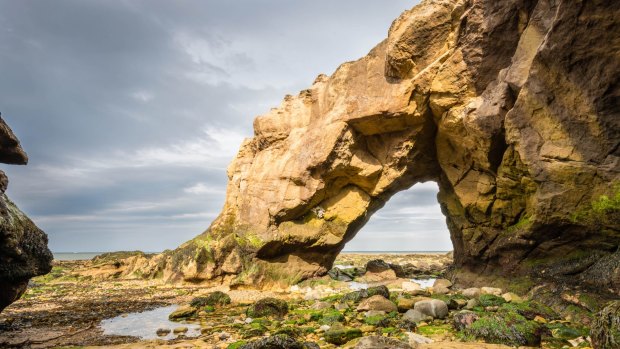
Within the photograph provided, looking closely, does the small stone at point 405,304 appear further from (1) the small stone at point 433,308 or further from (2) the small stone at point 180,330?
(2) the small stone at point 180,330

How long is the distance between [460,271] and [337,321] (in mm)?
12951

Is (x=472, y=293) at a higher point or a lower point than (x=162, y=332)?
higher

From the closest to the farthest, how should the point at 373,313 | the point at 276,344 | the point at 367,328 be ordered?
the point at 276,344
the point at 367,328
the point at 373,313

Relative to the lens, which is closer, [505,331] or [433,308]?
[505,331]

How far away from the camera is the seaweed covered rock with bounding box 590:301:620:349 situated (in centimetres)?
746

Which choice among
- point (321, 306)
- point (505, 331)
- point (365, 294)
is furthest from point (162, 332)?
point (505, 331)

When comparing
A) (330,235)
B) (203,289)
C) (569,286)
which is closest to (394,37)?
(330,235)

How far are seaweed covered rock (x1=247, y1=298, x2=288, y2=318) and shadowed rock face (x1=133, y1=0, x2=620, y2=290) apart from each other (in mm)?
9409

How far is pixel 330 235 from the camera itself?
1041 inches

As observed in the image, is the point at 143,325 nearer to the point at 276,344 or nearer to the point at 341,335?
the point at 276,344

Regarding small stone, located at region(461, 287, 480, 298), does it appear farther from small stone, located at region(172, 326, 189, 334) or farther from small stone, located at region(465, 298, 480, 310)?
small stone, located at region(172, 326, 189, 334)

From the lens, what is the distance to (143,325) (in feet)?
45.4

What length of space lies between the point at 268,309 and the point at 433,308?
6.53 metres

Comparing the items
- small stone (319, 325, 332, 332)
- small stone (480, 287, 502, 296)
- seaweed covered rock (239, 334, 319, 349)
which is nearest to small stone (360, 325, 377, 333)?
small stone (319, 325, 332, 332)
